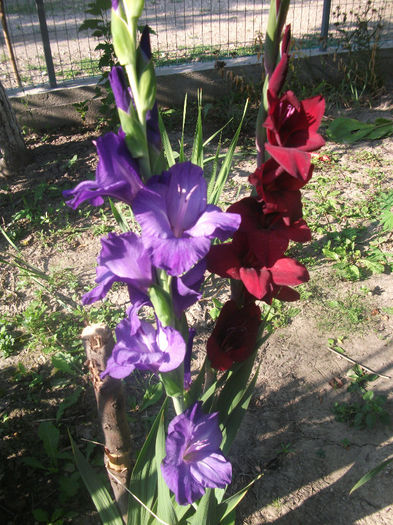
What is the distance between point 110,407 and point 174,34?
7.61 meters

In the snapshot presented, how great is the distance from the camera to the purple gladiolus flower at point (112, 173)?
0.82 m

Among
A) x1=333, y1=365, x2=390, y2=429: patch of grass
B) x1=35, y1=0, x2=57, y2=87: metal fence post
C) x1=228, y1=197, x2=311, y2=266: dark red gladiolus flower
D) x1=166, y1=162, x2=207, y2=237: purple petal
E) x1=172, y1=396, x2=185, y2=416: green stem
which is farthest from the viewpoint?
x1=35, y1=0, x2=57, y2=87: metal fence post

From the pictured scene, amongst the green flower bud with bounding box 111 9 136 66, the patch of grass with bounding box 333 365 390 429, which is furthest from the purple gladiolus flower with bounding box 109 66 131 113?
the patch of grass with bounding box 333 365 390 429

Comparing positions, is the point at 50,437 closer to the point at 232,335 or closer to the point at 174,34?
the point at 232,335

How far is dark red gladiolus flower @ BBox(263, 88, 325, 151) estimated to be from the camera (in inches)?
35.2

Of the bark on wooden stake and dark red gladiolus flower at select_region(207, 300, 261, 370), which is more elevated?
dark red gladiolus flower at select_region(207, 300, 261, 370)

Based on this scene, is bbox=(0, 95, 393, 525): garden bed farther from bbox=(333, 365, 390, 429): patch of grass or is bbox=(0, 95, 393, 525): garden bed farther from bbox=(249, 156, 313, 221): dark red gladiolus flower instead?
bbox=(249, 156, 313, 221): dark red gladiolus flower

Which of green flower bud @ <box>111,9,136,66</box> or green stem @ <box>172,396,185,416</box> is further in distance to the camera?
green stem @ <box>172,396,185,416</box>

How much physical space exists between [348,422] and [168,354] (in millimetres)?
1407

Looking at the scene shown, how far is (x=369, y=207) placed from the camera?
11.0 ft

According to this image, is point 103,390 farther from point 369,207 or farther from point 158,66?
point 158,66

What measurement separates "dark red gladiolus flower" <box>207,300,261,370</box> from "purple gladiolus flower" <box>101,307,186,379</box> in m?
0.20

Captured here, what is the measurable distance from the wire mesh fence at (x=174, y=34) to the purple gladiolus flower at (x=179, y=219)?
4024 mm

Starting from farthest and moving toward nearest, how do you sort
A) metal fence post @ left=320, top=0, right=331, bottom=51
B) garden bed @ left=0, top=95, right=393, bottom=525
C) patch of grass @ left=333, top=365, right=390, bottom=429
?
metal fence post @ left=320, top=0, right=331, bottom=51 < patch of grass @ left=333, top=365, right=390, bottom=429 < garden bed @ left=0, top=95, right=393, bottom=525
